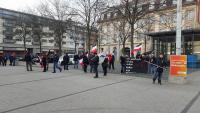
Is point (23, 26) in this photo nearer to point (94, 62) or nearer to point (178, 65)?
point (94, 62)

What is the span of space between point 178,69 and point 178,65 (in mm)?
236

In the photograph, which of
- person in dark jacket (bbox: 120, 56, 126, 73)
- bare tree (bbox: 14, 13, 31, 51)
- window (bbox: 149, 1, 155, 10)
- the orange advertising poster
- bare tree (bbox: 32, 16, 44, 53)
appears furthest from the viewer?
bare tree (bbox: 14, 13, 31, 51)

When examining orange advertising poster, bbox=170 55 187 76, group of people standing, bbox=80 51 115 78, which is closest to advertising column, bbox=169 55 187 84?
orange advertising poster, bbox=170 55 187 76

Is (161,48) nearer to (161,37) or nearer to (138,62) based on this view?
(161,37)

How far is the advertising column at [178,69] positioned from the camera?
14.8 meters

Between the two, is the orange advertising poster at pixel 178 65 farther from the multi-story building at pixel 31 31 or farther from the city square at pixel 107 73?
the multi-story building at pixel 31 31

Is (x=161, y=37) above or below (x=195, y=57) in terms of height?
above

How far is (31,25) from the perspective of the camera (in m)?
49.8

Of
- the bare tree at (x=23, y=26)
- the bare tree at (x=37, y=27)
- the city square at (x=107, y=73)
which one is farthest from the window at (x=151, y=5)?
the bare tree at (x=23, y=26)

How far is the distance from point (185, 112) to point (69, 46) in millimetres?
93946

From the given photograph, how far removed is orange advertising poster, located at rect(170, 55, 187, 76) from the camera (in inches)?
582

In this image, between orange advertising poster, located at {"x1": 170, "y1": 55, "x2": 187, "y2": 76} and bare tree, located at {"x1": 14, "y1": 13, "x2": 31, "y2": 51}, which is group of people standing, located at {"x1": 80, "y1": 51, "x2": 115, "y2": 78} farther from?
bare tree, located at {"x1": 14, "y1": 13, "x2": 31, "y2": 51}

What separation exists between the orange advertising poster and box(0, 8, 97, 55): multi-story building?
860 inches

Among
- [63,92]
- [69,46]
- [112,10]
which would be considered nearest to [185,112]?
[63,92]
